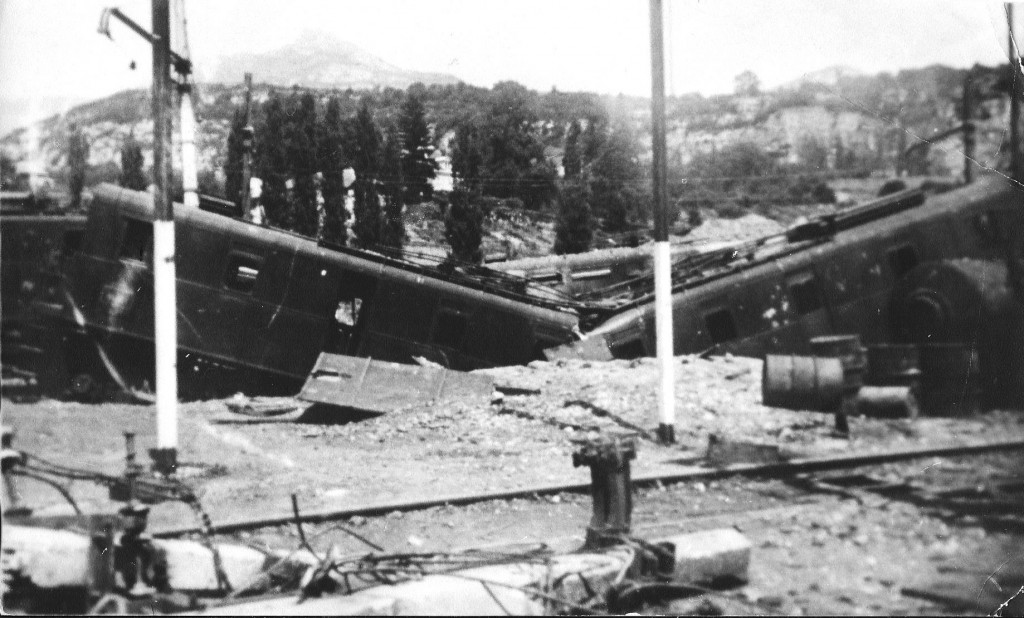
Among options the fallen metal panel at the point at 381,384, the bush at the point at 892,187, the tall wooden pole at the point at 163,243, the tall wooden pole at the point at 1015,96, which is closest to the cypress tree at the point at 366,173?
the fallen metal panel at the point at 381,384

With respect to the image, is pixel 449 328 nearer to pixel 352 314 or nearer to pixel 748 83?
pixel 352 314

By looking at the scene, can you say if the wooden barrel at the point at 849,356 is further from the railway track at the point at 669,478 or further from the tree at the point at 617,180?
the tree at the point at 617,180

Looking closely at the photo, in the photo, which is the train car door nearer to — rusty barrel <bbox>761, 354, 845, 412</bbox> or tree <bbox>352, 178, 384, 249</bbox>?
tree <bbox>352, 178, 384, 249</bbox>

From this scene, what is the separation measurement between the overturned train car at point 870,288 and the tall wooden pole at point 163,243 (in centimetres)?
583

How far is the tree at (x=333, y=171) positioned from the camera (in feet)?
35.0

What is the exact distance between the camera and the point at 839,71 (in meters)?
5.00

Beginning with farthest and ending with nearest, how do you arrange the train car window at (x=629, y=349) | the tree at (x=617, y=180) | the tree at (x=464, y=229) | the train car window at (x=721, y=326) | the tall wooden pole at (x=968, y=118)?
the tree at (x=464, y=229) < the tree at (x=617, y=180) < the train car window at (x=629, y=349) < the train car window at (x=721, y=326) < the tall wooden pole at (x=968, y=118)

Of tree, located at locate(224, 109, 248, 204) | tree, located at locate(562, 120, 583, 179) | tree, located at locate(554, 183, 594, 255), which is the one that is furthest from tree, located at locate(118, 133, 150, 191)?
tree, located at locate(554, 183, 594, 255)

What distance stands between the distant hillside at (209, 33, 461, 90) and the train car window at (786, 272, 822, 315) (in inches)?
217

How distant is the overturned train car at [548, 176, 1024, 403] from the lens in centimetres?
451

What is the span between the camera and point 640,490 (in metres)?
5.75

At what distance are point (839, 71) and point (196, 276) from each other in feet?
27.2

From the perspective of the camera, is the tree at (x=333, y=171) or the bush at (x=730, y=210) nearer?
the tree at (x=333, y=171)

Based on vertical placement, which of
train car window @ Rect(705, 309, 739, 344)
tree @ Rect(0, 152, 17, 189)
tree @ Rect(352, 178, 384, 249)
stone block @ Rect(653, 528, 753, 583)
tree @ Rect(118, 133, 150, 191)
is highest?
tree @ Rect(352, 178, 384, 249)
